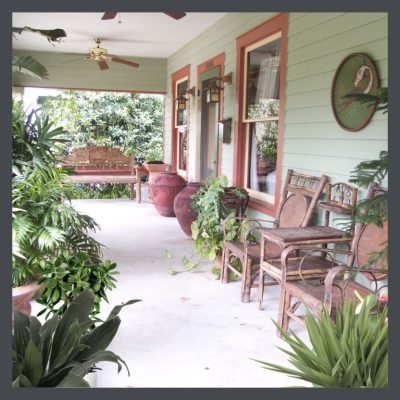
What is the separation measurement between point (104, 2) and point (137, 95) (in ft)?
31.7

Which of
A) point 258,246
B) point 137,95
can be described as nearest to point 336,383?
point 258,246

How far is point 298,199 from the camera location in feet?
12.4

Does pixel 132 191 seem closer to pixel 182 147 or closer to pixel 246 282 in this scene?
pixel 182 147

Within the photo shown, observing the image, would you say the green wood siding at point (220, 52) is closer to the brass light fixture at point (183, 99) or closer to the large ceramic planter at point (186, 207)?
the brass light fixture at point (183, 99)

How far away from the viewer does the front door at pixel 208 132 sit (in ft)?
21.4

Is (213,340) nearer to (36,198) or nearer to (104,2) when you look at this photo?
(36,198)

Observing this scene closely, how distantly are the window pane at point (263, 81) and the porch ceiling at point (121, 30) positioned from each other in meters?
1.25

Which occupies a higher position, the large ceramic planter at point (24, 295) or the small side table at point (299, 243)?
the small side table at point (299, 243)

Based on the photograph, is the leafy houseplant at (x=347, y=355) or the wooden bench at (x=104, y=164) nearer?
the leafy houseplant at (x=347, y=355)

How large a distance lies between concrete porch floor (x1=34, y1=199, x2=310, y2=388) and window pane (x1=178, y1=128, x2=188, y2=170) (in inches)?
142

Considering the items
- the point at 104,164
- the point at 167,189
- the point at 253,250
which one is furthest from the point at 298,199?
the point at 104,164

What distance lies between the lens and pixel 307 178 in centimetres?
371

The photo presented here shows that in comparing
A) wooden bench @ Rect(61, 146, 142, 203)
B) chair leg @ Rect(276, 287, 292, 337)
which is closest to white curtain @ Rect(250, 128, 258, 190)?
chair leg @ Rect(276, 287, 292, 337)

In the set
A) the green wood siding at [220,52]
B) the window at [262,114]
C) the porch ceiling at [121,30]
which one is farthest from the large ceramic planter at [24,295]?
the porch ceiling at [121,30]
